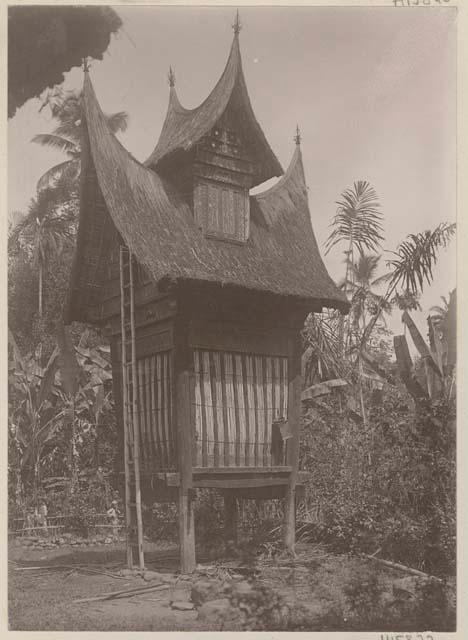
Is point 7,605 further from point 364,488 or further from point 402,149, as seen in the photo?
point 402,149

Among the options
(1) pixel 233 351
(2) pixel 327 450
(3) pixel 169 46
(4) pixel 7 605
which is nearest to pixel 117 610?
(4) pixel 7 605

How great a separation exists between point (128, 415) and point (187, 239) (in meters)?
2.91

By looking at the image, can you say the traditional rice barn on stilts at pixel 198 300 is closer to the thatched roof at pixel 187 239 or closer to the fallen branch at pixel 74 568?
the thatched roof at pixel 187 239

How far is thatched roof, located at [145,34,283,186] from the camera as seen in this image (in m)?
12.6

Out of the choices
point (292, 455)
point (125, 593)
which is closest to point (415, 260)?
point (292, 455)

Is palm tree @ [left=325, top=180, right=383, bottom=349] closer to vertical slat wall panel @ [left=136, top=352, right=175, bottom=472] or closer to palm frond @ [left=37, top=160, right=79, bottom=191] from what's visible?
vertical slat wall panel @ [left=136, top=352, right=175, bottom=472]

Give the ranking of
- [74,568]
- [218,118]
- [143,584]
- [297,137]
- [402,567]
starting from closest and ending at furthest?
[143,584] < [402,567] < [74,568] < [218,118] < [297,137]

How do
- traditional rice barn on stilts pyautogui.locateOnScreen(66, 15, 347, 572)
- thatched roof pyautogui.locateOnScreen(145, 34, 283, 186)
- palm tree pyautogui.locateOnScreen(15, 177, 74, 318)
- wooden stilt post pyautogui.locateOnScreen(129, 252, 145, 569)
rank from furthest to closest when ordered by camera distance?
1. palm tree pyautogui.locateOnScreen(15, 177, 74, 318)
2. thatched roof pyautogui.locateOnScreen(145, 34, 283, 186)
3. traditional rice barn on stilts pyautogui.locateOnScreen(66, 15, 347, 572)
4. wooden stilt post pyautogui.locateOnScreen(129, 252, 145, 569)

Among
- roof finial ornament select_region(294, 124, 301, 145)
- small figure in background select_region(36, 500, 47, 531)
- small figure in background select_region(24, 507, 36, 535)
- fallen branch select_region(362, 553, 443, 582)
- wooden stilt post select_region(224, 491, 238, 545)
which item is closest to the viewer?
fallen branch select_region(362, 553, 443, 582)

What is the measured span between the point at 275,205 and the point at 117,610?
25.9 ft

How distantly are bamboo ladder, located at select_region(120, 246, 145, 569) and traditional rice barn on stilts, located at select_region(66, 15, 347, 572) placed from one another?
0.03 m

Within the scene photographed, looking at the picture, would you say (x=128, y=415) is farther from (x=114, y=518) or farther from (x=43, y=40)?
(x=43, y=40)

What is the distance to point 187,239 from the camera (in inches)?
485

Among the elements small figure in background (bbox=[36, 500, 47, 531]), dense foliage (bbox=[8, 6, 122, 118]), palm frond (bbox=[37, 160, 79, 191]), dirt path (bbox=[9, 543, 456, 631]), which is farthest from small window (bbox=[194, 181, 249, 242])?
palm frond (bbox=[37, 160, 79, 191])
